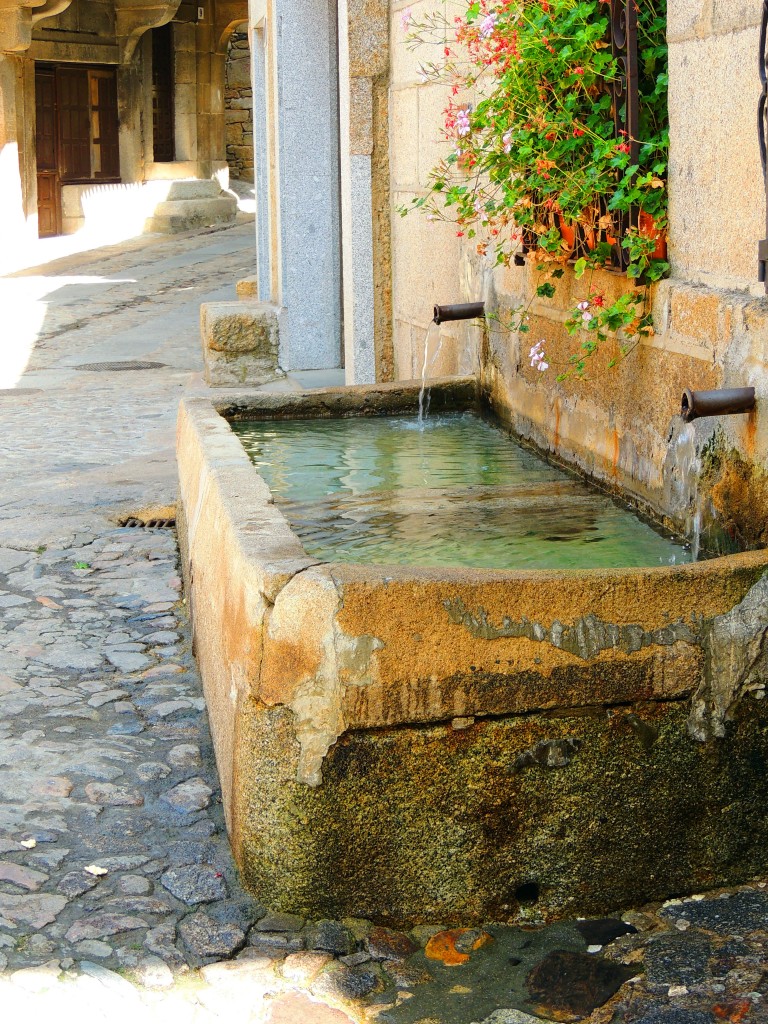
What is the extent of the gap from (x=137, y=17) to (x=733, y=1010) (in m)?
20.0

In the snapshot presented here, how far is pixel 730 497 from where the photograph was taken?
302 cm

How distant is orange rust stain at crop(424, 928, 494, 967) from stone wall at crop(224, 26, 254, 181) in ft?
76.4

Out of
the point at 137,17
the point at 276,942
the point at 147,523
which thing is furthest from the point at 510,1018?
the point at 137,17

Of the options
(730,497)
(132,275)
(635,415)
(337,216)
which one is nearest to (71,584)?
(635,415)

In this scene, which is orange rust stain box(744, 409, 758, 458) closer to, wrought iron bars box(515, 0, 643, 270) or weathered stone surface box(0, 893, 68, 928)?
wrought iron bars box(515, 0, 643, 270)

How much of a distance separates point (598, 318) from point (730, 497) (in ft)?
2.37

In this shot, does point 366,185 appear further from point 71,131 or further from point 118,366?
point 71,131

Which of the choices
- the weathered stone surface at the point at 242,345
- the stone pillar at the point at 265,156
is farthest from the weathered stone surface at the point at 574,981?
the stone pillar at the point at 265,156

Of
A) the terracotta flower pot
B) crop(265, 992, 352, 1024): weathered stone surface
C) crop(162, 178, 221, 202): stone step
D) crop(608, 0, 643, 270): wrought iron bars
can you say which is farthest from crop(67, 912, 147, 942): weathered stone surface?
crop(162, 178, 221, 202): stone step

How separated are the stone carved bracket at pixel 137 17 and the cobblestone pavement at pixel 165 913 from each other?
1634 cm

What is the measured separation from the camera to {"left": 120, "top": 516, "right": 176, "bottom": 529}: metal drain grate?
19.2 feet

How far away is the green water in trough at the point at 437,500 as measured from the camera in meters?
3.33

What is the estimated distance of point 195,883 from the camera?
9.05 feet

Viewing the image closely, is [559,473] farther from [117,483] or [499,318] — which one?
[117,483]
